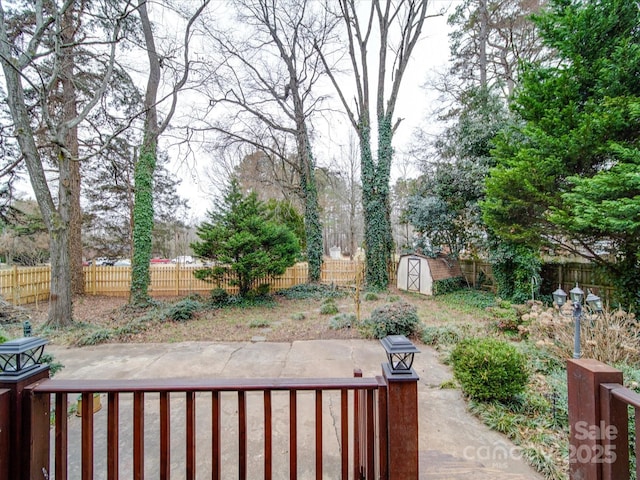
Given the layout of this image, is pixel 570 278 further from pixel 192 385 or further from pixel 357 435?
pixel 192 385

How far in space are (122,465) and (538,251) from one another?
7559mm

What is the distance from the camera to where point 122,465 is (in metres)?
1.94

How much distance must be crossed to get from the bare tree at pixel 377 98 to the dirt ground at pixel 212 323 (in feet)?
8.73

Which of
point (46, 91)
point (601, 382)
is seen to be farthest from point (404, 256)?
point (46, 91)

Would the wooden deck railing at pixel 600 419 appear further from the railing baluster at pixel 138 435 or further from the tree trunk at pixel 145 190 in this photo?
the tree trunk at pixel 145 190

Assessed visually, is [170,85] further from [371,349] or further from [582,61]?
[582,61]

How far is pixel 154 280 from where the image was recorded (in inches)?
389

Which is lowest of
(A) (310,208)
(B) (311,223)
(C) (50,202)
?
(B) (311,223)

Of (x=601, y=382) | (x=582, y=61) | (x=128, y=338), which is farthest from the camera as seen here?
(x=128, y=338)

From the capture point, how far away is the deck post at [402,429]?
1280 mm

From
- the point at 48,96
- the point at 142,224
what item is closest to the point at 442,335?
the point at 142,224

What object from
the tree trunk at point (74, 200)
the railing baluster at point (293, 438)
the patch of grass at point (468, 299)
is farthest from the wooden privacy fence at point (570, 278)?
the tree trunk at point (74, 200)

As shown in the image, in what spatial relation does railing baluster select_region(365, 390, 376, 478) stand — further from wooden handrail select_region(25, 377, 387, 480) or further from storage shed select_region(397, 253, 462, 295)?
storage shed select_region(397, 253, 462, 295)

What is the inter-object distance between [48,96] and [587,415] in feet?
28.4
